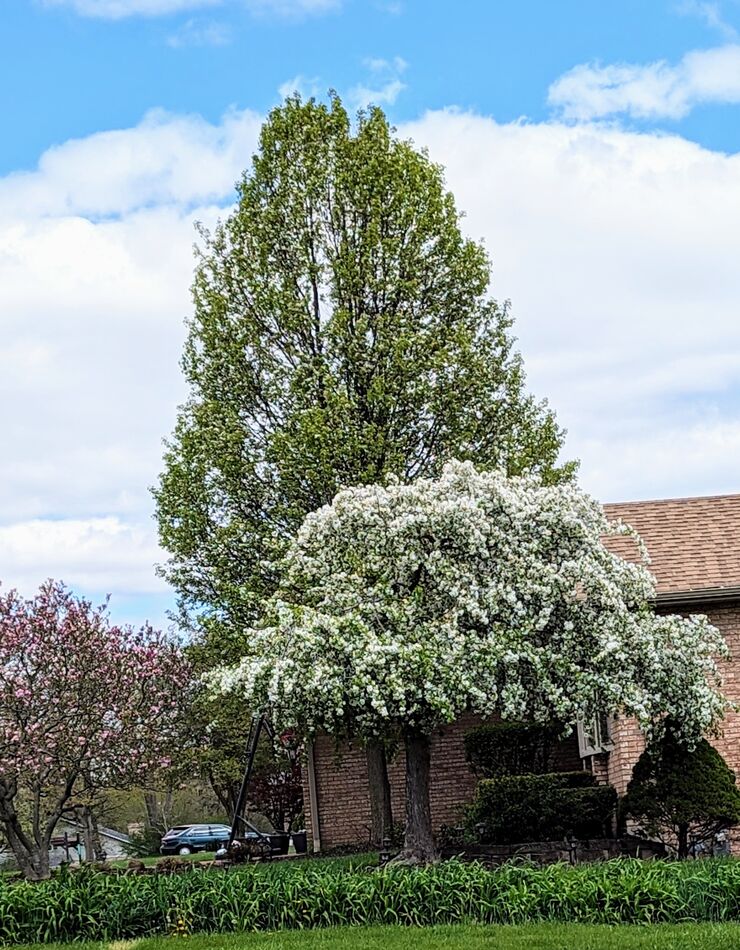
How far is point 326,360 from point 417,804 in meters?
9.06

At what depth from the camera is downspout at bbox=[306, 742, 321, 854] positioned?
22844 mm

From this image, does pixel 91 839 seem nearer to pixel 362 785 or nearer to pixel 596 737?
pixel 362 785

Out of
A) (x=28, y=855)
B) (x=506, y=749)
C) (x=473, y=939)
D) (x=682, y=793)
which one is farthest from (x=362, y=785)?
(x=473, y=939)

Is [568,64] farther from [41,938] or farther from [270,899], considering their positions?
[41,938]

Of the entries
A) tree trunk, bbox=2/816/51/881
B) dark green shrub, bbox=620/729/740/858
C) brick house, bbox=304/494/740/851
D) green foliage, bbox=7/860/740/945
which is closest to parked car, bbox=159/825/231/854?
brick house, bbox=304/494/740/851

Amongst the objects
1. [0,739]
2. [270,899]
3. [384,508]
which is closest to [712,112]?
[384,508]

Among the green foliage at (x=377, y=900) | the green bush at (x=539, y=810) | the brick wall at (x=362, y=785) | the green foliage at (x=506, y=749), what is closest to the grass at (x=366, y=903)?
the green foliage at (x=377, y=900)

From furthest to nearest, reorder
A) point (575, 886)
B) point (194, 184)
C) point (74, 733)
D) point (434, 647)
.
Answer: point (74, 733), point (194, 184), point (434, 647), point (575, 886)

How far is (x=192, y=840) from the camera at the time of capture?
119 ft

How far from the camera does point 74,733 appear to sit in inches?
665

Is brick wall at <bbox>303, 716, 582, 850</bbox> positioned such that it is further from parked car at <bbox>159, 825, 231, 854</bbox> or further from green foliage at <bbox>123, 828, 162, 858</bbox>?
green foliage at <bbox>123, 828, 162, 858</bbox>

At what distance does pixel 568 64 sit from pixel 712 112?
5.62 feet

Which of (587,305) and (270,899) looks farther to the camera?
(587,305)

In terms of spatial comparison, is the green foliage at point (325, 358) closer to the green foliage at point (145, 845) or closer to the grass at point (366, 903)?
the grass at point (366, 903)
